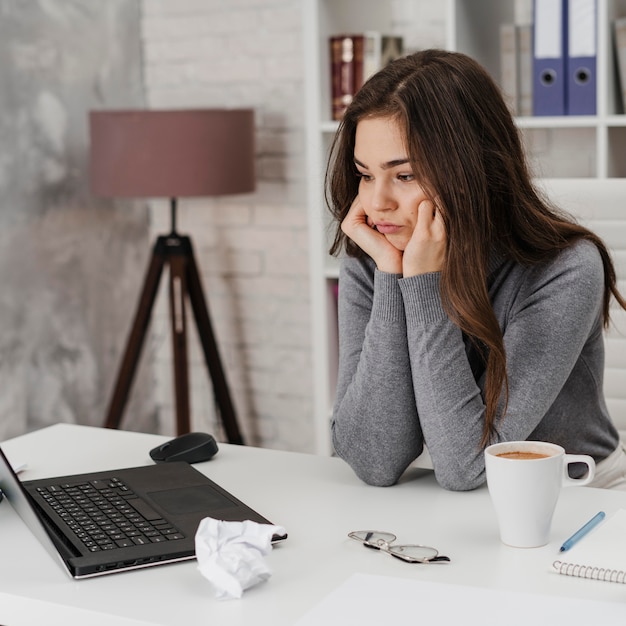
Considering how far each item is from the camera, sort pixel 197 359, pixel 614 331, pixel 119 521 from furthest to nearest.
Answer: pixel 197 359 < pixel 614 331 < pixel 119 521

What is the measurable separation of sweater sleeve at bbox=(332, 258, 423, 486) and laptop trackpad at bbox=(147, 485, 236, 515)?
202mm

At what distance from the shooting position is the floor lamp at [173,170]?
2793mm

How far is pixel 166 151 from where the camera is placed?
9.16ft

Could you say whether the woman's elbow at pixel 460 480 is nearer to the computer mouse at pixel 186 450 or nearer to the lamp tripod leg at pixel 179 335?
the computer mouse at pixel 186 450

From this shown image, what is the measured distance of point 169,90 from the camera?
3410mm

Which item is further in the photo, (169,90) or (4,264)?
(169,90)

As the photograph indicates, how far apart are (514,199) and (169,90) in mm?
2153

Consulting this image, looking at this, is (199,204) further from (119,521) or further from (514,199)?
(119,521)

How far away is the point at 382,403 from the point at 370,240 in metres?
0.25

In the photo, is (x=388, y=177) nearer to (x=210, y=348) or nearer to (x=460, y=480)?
(x=460, y=480)

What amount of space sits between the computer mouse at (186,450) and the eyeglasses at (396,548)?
0.38 m

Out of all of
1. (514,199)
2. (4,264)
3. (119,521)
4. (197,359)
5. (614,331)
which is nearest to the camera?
(119,521)

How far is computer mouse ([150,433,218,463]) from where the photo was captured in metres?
1.45

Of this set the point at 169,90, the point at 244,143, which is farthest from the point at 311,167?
the point at 169,90
